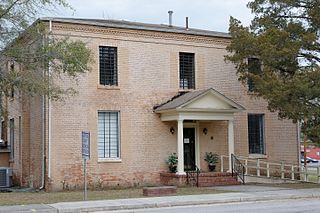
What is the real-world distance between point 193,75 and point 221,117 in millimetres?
2736

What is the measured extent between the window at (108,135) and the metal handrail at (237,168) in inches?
227

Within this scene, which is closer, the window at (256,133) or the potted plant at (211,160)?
the potted plant at (211,160)

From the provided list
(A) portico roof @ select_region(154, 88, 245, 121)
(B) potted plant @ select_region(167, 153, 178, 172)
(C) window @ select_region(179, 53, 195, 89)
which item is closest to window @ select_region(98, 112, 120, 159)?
(A) portico roof @ select_region(154, 88, 245, 121)

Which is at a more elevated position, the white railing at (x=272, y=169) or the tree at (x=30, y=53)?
the tree at (x=30, y=53)

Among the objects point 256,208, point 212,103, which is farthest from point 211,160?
point 256,208

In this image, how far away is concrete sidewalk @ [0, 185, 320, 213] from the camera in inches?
672

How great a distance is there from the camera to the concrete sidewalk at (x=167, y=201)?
672 inches

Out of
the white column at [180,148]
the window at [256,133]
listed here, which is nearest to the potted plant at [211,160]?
the white column at [180,148]

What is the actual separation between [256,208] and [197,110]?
9992 mm

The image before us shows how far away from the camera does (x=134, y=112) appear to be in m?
26.7

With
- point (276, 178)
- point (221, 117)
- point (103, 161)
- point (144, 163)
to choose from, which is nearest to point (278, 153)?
point (276, 178)

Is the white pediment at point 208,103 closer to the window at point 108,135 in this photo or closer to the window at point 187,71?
the window at point 187,71

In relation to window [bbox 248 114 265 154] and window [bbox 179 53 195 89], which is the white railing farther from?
window [bbox 179 53 195 89]

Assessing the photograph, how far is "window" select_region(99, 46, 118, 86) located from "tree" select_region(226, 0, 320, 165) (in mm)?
5740
